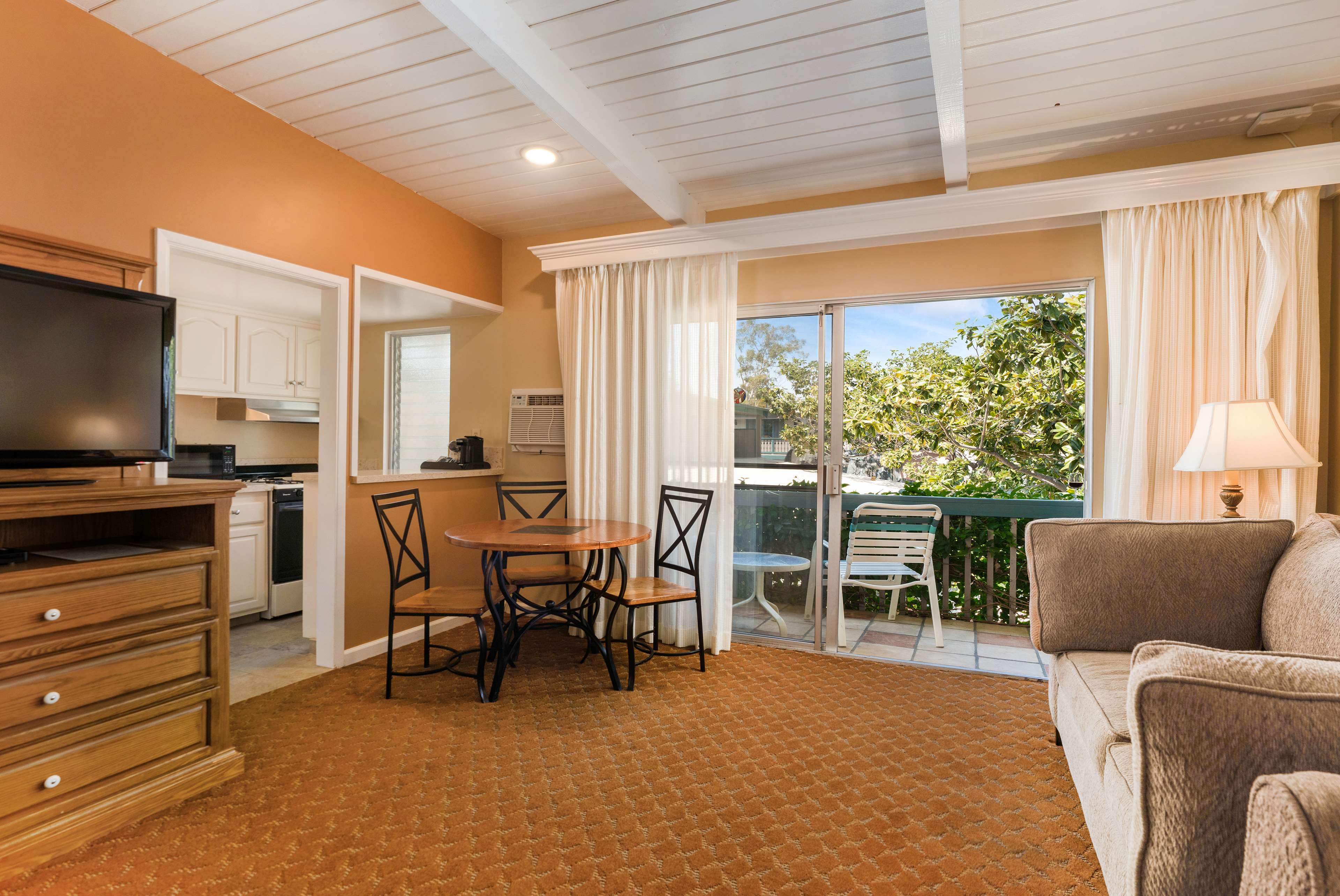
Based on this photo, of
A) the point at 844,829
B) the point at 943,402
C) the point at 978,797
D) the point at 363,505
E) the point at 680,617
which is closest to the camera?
the point at 844,829

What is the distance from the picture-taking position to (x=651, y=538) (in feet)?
12.6

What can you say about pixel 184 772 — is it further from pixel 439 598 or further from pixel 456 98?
pixel 456 98

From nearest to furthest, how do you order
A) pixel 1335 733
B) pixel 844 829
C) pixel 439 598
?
1. pixel 1335 733
2. pixel 844 829
3. pixel 439 598

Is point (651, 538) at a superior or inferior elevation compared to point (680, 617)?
superior

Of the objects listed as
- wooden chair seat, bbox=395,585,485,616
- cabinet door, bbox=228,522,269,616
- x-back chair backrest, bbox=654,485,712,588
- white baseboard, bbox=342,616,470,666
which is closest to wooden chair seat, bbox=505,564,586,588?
wooden chair seat, bbox=395,585,485,616

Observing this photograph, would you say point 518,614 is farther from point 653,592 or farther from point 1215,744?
point 1215,744

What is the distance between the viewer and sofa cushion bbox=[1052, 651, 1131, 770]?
63.2 inches

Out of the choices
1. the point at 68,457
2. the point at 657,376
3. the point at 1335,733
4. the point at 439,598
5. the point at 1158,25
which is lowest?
the point at 439,598

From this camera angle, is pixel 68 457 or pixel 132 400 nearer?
pixel 68 457

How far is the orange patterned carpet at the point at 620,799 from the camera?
70.4 inches

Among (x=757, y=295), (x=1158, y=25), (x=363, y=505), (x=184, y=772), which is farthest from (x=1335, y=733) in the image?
(x=363, y=505)

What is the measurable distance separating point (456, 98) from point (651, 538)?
232cm

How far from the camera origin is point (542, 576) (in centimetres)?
353

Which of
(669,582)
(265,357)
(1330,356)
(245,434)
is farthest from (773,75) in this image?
(245,434)
